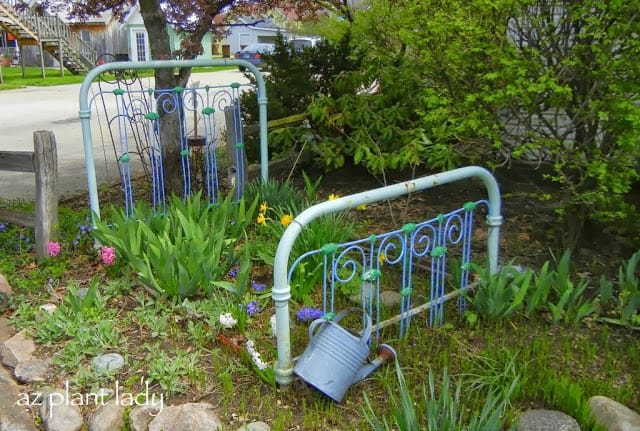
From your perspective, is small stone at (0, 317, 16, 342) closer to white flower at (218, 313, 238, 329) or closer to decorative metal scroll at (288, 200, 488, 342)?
white flower at (218, 313, 238, 329)

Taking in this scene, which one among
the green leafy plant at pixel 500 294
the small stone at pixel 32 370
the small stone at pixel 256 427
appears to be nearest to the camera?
the small stone at pixel 256 427

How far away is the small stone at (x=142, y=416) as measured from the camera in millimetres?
2633

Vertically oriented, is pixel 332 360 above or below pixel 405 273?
below

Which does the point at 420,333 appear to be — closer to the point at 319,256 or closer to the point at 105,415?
the point at 319,256

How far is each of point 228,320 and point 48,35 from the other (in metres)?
24.8

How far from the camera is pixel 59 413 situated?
8.92 ft

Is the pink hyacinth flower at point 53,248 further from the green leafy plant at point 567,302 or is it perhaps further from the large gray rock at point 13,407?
the green leafy plant at point 567,302

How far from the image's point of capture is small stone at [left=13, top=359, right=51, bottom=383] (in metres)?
3.00

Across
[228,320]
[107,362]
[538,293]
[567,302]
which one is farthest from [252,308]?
[567,302]

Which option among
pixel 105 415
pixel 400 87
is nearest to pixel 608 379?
pixel 105 415

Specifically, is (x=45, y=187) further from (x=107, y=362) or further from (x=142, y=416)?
(x=142, y=416)

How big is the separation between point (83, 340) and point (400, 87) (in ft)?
12.4

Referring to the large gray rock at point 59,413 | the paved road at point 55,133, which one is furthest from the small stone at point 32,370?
the paved road at point 55,133

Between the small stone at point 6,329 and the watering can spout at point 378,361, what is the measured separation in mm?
1921
